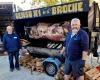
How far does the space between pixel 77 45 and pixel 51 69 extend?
2561 millimetres

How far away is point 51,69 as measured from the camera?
25.1 ft

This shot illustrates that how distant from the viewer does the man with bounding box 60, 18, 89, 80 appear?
17.1 ft

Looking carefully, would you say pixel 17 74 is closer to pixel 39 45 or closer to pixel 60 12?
pixel 39 45

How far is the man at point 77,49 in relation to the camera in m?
5.20

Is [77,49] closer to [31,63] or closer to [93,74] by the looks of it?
[93,74]

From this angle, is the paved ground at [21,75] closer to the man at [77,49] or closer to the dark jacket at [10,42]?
the dark jacket at [10,42]

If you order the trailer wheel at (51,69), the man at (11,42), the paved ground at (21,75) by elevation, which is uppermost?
the man at (11,42)

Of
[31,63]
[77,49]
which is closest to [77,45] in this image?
[77,49]

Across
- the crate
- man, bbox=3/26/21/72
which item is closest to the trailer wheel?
man, bbox=3/26/21/72

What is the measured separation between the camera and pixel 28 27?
360 inches

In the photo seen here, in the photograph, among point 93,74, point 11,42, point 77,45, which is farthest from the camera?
point 11,42

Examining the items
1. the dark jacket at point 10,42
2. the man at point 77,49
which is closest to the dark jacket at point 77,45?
the man at point 77,49

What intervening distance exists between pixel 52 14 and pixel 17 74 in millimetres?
2431

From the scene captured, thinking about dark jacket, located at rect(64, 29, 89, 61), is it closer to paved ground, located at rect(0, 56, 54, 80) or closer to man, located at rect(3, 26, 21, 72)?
paved ground, located at rect(0, 56, 54, 80)
